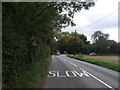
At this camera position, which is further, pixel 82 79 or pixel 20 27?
pixel 82 79

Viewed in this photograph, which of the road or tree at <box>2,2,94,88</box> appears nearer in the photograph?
tree at <box>2,2,94,88</box>

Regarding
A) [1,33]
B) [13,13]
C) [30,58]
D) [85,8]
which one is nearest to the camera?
[1,33]

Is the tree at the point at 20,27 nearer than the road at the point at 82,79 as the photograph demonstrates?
Yes

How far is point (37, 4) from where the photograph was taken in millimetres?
12789

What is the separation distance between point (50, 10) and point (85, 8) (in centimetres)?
316

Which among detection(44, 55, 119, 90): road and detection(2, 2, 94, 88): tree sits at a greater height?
detection(2, 2, 94, 88): tree

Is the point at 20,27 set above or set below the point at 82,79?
above

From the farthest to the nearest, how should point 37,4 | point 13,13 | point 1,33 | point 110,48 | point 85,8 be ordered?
point 110,48 → point 85,8 → point 37,4 → point 13,13 → point 1,33

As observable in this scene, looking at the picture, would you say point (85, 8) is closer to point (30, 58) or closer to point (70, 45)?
point (30, 58)

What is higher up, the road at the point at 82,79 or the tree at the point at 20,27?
the tree at the point at 20,27

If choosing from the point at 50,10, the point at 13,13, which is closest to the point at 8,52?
the point at 13,13

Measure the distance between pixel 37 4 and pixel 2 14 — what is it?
2974 mm

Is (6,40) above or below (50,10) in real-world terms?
below

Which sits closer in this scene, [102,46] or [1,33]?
[1,33]
